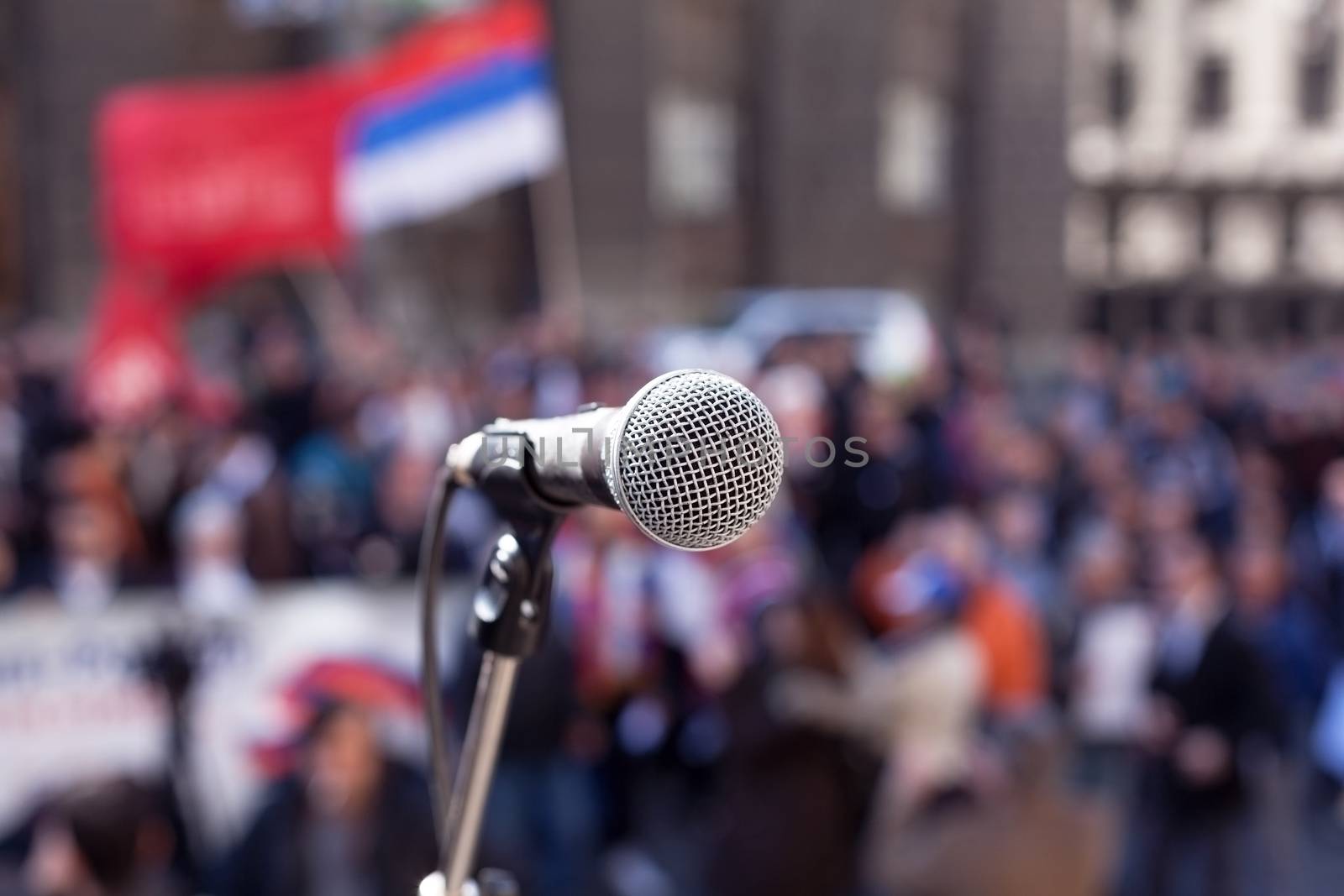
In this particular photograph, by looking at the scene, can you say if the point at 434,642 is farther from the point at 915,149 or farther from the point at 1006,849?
the point at 915,149

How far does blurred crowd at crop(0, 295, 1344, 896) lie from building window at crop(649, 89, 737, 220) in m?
13.7

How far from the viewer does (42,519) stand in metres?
6.11

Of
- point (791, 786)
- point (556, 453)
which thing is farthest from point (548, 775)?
point (556, 453)

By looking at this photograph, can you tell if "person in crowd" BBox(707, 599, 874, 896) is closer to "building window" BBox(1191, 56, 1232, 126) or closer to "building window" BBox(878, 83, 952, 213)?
"building window" BBox(878, 83, 952, 213)

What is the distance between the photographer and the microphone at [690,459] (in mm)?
1410

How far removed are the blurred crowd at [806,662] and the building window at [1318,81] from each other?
30680 mm

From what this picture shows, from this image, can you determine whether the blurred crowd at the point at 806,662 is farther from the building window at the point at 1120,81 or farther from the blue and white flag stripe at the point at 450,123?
the building window at the point at 1120,81

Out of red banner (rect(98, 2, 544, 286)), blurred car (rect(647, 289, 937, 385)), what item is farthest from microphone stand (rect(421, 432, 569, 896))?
blurred car (rect(647, 289, 937, 385))

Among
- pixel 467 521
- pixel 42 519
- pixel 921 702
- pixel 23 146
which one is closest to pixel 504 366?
pixel 467 521

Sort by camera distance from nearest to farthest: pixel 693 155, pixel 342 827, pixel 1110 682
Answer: pixel 342 827
pixel 1110 682
pixel 693 155

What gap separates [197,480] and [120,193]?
227 centimetres

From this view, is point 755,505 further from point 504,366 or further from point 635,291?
point 635,291

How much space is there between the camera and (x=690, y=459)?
1.41 m

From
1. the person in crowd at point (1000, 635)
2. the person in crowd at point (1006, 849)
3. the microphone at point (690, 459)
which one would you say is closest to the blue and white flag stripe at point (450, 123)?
the person in crowd at point (1000, 635)
